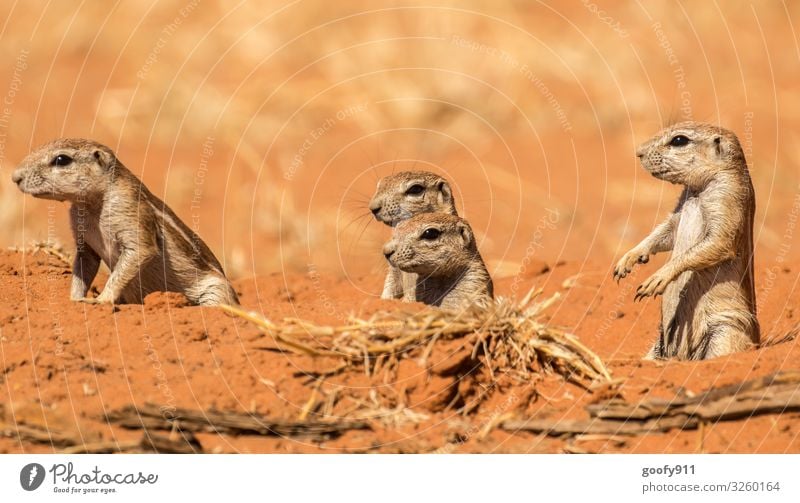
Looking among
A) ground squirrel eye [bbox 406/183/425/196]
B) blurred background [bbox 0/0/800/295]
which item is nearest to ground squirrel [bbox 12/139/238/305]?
ground squirrel eye [bbox 406/183/425/196]

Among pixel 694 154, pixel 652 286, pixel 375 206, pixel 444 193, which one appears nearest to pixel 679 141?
pixel 694 154

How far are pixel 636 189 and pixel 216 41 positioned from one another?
7657mm

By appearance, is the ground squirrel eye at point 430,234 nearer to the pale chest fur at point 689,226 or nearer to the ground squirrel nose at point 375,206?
the ground squirrel nose at point 375,206

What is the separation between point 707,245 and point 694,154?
2.66ft

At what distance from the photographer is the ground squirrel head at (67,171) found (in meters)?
11.2

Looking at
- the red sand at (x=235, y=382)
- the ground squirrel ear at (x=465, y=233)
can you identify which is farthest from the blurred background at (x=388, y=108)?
the red sand at (x=235, y=382)

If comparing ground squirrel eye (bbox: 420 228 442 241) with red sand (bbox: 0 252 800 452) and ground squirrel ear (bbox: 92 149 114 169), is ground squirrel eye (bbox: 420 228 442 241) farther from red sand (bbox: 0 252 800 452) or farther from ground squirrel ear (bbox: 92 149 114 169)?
ground squirrel ear (bbox: 92 149 114 169)

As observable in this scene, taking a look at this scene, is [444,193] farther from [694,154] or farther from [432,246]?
[694,154]

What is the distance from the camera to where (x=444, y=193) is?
13.2 metres

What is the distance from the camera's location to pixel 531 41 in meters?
20.6

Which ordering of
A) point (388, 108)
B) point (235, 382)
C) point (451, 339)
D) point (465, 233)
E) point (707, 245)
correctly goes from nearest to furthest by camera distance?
point (235, 382)
point (451, 339)
point (707, 245)
point (465, 233)
point (388, 108)

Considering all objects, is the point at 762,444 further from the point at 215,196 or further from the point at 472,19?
the point at 472,19

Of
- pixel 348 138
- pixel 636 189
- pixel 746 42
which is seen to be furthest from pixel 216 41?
pixel 746 42

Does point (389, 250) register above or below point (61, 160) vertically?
below
